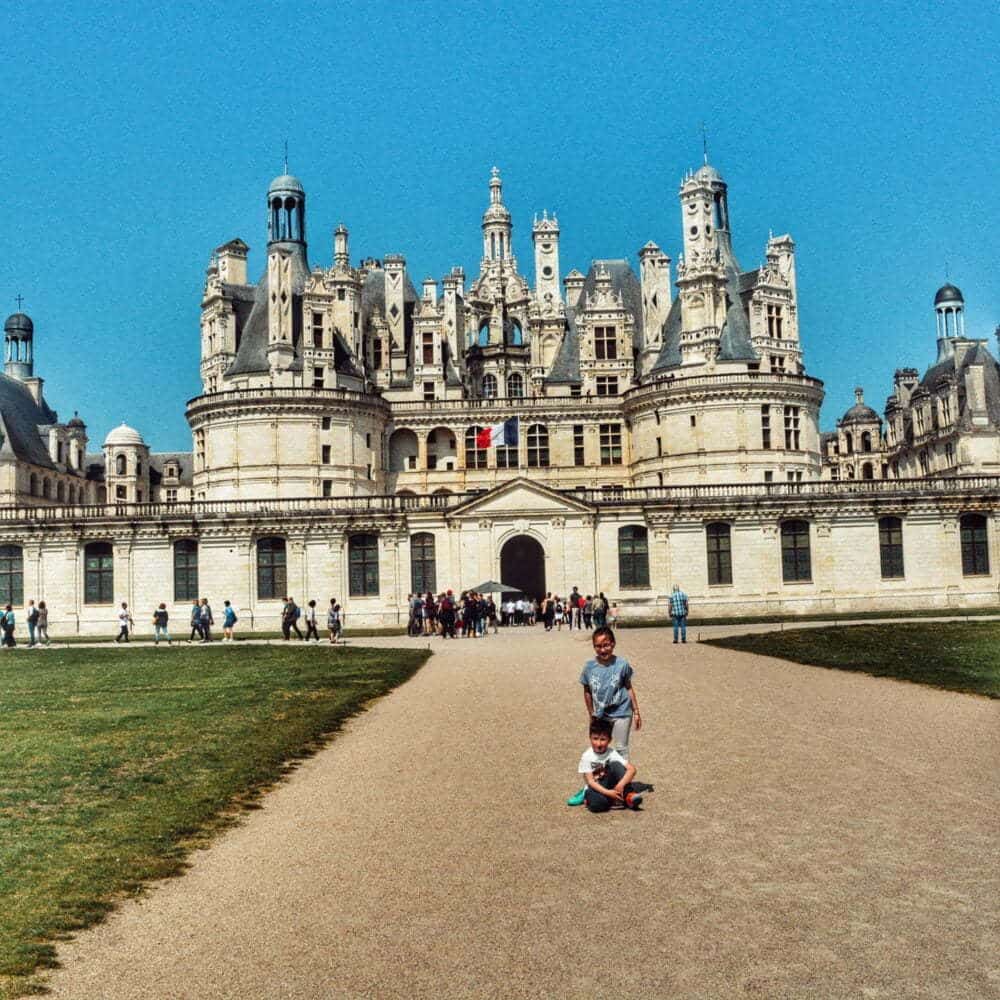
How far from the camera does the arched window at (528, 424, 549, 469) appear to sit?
74.9 meters

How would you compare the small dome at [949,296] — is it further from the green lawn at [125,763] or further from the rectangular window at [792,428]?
the green lawn at [125,763]

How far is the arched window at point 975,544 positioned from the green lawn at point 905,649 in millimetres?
17008

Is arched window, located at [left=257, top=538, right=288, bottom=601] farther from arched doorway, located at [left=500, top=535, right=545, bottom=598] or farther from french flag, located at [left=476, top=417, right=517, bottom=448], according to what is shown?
french flag, located at [left=476, top=417, right=517, bottom=448]

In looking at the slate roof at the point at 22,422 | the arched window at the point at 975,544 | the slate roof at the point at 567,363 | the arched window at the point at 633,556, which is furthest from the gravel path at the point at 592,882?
the slate roof at the point at 22,422

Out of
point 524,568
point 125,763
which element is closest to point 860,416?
point 524,568

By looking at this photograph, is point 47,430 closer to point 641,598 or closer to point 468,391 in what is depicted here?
point 468,391

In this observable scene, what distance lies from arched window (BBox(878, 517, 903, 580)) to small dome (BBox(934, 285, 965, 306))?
50.7 metres

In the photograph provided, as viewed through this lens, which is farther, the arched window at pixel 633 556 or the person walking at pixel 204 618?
the arched window at pixel 633 556

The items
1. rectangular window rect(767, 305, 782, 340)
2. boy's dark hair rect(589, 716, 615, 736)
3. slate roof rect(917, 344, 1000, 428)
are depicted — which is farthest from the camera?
slate roof rect(917, 344, 1000, 428)

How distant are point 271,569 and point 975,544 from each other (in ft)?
114

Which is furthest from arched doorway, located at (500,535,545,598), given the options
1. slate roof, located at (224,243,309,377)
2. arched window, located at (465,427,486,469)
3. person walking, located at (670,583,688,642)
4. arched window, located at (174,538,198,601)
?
person walking, located at (670,583,688,642)

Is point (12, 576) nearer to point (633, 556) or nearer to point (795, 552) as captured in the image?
point (633, 556)

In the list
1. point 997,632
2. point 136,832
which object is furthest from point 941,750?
point 997,632

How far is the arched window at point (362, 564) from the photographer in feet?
184
